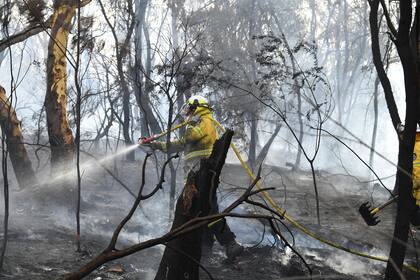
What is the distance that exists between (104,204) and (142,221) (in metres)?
1.34

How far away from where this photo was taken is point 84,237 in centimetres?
608

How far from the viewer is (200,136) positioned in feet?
19.2

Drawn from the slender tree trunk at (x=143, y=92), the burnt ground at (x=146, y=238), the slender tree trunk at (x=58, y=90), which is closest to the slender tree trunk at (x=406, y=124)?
the burnt ground at (x=146, y=238)

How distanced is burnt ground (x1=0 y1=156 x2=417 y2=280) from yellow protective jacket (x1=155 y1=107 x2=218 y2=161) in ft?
2.09

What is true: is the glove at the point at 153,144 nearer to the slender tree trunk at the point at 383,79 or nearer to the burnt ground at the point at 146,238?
the burnt ground at the point at 146,238

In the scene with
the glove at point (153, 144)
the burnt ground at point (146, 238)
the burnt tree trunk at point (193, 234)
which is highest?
the glove at point (153, 144)

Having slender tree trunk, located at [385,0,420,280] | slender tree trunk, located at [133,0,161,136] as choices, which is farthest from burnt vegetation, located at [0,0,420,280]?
slender tree trunk, located at [133,0,161,136]

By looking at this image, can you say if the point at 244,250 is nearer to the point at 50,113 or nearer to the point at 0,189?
the point at 50,113

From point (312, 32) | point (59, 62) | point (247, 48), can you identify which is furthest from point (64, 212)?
point (312, 32)

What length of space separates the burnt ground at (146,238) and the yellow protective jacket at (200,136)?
2.09 ft

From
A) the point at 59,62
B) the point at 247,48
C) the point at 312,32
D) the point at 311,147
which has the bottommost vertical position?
the point at 311,147

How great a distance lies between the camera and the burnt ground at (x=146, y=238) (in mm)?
4750

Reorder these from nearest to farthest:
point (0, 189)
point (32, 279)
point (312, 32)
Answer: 1. point (32, 279)
2. point (0, 189)
3. point (312, 32)

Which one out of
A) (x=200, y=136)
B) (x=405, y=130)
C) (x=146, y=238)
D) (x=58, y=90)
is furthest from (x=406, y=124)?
(x=58, y=90)
